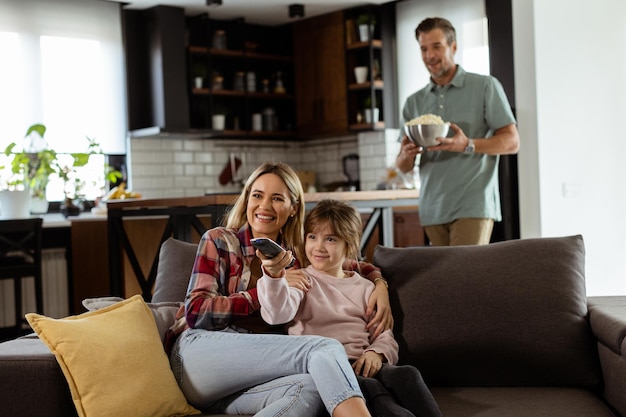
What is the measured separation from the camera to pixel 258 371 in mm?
2355

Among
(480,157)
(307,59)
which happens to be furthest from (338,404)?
(307,59)

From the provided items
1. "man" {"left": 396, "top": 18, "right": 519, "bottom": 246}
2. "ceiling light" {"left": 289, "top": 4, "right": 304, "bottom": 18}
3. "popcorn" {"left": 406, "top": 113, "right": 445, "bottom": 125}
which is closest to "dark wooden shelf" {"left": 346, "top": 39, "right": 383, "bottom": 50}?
"ceiling light" {"left": 289, "top": 4, "right": 304, "bottom": 18}

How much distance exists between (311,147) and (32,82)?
271cm

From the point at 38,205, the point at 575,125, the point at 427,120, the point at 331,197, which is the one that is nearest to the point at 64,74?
the point at 38,205

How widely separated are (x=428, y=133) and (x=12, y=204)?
3.51 m

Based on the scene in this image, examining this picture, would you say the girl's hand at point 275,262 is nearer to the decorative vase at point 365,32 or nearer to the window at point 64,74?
the window at point 64,74

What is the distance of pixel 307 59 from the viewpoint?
7.78 m

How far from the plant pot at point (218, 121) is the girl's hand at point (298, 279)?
4.98 metres

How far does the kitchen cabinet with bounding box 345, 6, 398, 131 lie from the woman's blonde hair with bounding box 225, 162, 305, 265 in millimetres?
4547

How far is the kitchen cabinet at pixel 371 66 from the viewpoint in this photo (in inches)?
284

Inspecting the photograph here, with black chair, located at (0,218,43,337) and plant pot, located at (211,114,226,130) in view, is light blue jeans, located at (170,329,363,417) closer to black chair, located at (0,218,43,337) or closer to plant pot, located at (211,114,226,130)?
black chair, located at (0,218,43,337)

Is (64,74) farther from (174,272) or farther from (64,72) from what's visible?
(174,272)

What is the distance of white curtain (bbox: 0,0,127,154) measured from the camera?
6.44m

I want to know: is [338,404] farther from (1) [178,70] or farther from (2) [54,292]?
(1) [178,70]
